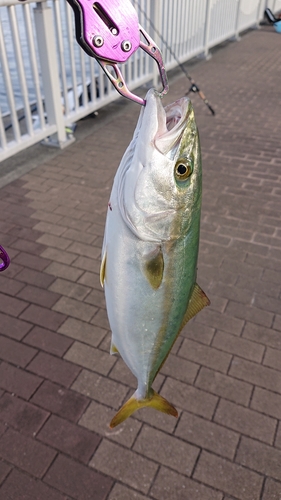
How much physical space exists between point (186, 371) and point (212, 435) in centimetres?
56

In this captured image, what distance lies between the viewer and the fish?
144 cm

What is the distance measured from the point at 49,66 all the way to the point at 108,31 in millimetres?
5769

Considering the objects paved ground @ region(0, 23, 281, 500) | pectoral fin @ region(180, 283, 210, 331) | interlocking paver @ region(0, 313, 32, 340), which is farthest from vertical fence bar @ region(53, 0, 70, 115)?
pectoral fin @ region(180, 283, 210, 331)

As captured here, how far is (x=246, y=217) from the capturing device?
5.32m

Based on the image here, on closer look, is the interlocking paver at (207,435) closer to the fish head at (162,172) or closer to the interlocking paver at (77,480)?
the interlocking paver at (77,480)

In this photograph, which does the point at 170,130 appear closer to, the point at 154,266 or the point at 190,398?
the point at 154,266

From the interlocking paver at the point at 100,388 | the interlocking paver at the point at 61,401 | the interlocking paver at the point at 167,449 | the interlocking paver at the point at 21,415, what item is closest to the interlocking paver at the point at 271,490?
the interlocking paver at the point at 167,449

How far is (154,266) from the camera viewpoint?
1504 mm

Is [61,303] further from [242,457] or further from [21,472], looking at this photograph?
[242,457]

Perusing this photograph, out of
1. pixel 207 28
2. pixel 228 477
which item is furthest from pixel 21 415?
pixel 207 28

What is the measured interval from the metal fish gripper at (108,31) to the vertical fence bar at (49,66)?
222 inches

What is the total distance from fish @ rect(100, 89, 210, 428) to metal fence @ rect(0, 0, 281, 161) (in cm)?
481

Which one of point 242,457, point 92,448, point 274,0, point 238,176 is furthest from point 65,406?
point 274,0

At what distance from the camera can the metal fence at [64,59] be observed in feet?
20.0
